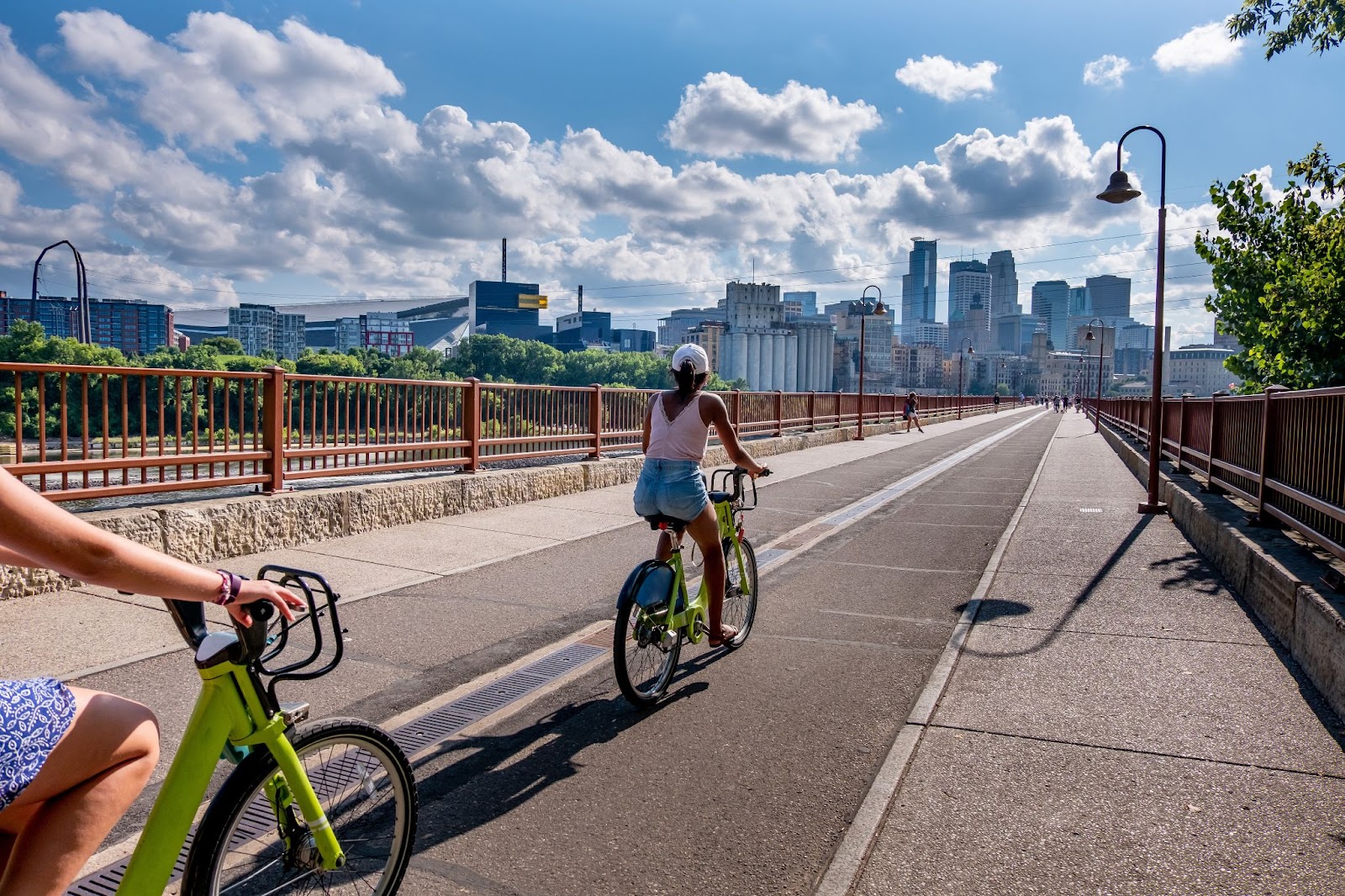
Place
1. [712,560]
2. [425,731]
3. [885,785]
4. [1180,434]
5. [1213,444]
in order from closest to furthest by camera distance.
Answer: [885,785], [425,731], [712,560], [1213,444], [1180,434]

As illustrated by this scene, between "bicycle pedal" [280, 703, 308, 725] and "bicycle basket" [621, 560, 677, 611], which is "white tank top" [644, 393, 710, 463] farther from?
"bicycle pedal" [280, 703, 308, 725]

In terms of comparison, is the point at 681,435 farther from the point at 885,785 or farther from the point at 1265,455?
the point at 1265,455

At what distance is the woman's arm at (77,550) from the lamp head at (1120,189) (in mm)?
15911

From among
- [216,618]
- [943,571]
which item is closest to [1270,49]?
[943,571]

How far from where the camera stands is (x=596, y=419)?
1484 centimetres

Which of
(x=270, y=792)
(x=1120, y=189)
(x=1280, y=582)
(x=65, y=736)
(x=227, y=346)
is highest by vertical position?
Answer: (x=227, y=346)

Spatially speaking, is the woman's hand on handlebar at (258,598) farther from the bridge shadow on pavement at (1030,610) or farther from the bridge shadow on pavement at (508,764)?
the bridge shadow on pavement at (1030,610)

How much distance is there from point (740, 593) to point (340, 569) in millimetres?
3867

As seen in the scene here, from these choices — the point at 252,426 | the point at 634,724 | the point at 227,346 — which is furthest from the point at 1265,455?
the point at 227,346

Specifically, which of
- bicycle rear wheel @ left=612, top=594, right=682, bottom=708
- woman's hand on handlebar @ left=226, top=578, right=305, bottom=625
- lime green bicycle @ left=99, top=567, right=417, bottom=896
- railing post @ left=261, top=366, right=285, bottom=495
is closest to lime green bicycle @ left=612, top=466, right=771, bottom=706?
bicycle rear wheel @ left=612, top=594, right=682, bottom=708

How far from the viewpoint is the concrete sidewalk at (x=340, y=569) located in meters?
5.45

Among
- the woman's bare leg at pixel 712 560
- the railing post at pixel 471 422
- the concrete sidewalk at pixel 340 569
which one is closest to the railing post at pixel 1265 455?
the woman's bare leg at pixel 712 560

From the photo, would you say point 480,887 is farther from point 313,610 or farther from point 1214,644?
point 1214,644

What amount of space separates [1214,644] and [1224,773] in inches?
93.7
